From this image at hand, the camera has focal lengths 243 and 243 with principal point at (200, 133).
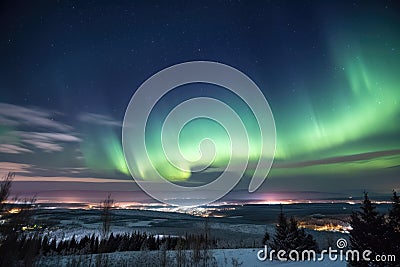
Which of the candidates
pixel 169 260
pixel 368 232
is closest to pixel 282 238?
pixel 368 232

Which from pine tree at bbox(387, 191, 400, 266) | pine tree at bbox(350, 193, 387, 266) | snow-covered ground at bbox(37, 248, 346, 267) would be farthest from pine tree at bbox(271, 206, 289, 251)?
pine tree at bbox(387, 191, 400, 266)

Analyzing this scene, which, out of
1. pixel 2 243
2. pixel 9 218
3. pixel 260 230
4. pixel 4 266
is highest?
pixel 9 218

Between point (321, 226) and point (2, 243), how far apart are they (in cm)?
4199

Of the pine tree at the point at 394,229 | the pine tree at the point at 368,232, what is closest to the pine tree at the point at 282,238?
the pine tree at the point at 368,232

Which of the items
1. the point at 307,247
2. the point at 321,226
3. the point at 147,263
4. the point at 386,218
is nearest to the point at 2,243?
the point at 147,263

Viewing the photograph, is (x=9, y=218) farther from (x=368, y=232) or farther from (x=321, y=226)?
(x=321, y=226)

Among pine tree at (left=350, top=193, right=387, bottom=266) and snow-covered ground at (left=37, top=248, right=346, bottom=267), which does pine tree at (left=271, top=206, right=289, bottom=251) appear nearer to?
snow-covered ground at (left=37, top=248, right=346, bottom=267)

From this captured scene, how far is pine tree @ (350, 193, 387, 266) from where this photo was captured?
1033 centimetres

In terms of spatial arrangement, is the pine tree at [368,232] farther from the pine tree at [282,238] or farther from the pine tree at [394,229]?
the pine tree at [282,238]

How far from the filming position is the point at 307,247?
51.0 ft

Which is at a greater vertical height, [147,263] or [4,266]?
[4,266]

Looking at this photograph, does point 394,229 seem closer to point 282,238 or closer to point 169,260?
point 282,238

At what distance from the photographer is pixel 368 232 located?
419 inches

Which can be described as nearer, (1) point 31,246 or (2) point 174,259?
(1) point 31,246
